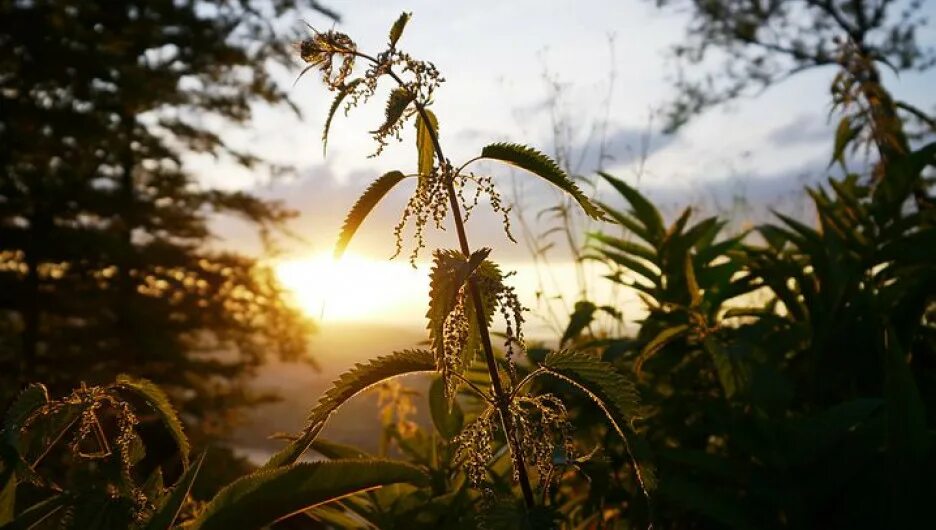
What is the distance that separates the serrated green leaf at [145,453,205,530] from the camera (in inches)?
32.9

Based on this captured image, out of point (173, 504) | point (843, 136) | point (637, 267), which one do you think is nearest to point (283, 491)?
point (173, 504)

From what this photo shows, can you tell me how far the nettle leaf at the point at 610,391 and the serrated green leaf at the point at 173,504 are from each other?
370mm

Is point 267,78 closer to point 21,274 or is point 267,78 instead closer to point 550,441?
point 21,274

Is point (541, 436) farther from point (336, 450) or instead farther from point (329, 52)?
point (336, 450)

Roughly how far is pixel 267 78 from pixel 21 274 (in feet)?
17.9

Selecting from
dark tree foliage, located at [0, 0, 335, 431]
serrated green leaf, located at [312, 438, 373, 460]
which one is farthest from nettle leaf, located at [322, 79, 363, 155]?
dark tree foliage, located at [0, 0, 335, 431]

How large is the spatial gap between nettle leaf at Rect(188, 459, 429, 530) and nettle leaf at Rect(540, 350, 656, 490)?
8.3 inches

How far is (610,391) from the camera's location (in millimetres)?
816

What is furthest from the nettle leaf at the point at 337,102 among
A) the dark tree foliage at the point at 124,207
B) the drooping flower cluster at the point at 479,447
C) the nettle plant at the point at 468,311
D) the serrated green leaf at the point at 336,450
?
the dark tree foliage at the point at 124,207

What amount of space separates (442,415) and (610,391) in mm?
908

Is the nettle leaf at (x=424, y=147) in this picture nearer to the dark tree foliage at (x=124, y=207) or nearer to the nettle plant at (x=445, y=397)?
the nettle plant at (x=445, y=397)

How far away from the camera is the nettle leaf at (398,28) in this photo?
819 mm

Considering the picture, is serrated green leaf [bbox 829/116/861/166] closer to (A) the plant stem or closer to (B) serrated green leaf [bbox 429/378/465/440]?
(B) serrated green leaf [bbox 429/378/465/440]

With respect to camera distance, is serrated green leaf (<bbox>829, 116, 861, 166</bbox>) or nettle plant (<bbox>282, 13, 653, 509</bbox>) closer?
nettle plant (<bbox>282, 13, 653, 509</bbox>)
